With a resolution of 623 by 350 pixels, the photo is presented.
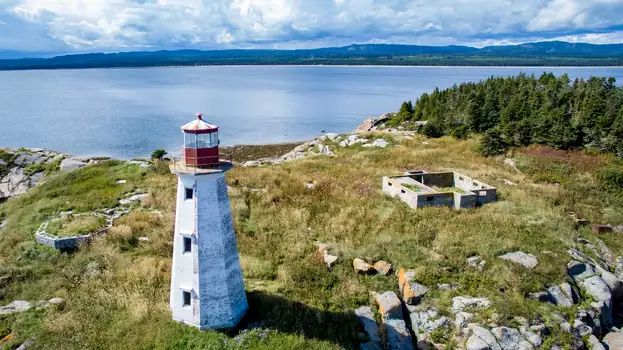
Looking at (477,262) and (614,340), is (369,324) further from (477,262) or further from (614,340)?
(614,340)

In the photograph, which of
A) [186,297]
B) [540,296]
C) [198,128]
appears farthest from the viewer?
[540,296]

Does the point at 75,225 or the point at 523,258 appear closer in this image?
the point at 523,258

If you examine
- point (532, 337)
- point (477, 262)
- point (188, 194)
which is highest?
point (188, 194)

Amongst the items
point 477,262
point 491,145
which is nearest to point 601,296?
point 477,262

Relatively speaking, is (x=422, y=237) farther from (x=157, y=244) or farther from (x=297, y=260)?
(x=157, y=244)

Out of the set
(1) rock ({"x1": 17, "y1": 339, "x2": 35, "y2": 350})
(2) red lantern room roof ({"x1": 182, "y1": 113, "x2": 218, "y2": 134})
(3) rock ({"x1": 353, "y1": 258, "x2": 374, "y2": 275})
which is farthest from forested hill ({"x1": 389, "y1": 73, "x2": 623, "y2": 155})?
(1) rock ({"x1": 17, "y1": 339, "x2": 35, "y2": 350})

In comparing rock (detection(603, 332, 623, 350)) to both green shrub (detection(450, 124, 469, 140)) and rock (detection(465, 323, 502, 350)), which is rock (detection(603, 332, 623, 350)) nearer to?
rock (detection(465, 323, 502, 350))

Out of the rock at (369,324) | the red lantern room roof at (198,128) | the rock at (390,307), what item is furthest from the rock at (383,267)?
the red lantern room roof at (198,128)

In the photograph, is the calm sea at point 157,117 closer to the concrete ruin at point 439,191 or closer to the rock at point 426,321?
the concrete ruin at point 439,191
